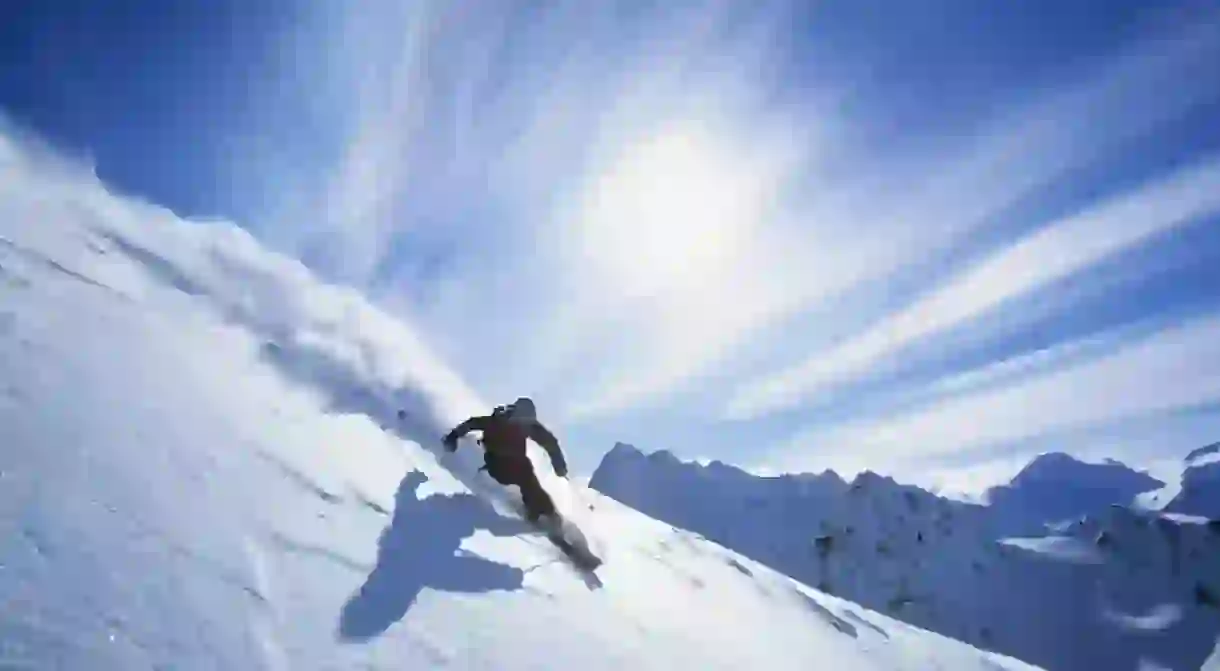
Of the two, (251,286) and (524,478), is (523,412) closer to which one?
(524,478)

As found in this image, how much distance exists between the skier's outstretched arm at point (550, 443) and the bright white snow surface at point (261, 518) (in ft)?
3.45

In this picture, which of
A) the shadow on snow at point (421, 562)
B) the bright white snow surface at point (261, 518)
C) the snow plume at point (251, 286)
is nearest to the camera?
the bright white snow surface at point (261, 518)

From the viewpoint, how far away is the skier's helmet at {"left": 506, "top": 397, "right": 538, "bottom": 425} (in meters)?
12.5

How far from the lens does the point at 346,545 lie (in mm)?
8211

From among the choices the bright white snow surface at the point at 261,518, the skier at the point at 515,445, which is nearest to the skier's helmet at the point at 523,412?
the skier at the point at 515,445

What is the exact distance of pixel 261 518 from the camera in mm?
7625

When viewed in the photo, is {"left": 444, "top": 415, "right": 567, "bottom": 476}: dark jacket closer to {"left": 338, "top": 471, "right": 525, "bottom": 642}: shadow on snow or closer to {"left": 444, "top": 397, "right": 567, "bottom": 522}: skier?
{"left": 444, "top": 397, "right": 567, "bottom": 522}: skier

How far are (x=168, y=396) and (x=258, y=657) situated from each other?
4.52 m

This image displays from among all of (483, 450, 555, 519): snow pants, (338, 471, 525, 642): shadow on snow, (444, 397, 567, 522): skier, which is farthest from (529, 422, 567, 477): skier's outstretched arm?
(338, 471, 525, 642): shadow on snow

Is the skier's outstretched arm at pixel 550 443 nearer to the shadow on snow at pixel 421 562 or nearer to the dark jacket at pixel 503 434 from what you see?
the dark jacket at pixel 503 434

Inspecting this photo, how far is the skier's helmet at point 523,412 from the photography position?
12542mm

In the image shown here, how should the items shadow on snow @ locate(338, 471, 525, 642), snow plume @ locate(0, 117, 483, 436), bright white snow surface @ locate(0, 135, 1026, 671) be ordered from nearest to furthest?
bright white snow surface @ locate(0, 135, 1026, 671) → shadow on snow @ locate(338, 471, 525, 642) → snow plume @ locate(0, 117, 483, 436)

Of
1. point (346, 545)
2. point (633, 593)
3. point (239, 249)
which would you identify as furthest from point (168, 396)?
point (239, 249)

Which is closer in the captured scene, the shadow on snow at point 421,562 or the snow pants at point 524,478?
the shadow on snow at point 421,562
